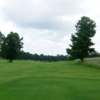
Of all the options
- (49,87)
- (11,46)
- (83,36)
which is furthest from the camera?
(11,46)

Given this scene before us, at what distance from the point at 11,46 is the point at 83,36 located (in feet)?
87.6

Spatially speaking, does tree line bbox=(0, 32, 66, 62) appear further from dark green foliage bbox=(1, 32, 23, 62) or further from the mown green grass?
the mown green grass

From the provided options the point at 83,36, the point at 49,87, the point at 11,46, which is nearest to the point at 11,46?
the point at 11,46

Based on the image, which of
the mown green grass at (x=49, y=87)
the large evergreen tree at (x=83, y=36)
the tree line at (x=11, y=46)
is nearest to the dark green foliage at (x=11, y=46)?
the tree line at (x=11, y=46)

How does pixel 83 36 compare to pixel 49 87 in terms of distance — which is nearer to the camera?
pixel 49 87

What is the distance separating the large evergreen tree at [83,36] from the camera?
2969 centimetres

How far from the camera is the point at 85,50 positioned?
30.0 m

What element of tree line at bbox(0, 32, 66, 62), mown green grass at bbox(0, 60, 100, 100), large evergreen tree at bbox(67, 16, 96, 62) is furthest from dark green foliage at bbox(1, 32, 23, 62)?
mown green grass at bbox(0, 60, 100, 100)

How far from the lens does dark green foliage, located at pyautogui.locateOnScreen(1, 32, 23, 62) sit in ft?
148

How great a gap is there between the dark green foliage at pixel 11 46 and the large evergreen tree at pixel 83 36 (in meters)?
22.0

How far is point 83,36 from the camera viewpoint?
96.3 feet

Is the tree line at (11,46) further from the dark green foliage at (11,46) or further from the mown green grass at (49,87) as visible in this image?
the mown green grass at (49,87)

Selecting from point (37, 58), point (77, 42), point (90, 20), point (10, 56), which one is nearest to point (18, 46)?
point (10, 56)

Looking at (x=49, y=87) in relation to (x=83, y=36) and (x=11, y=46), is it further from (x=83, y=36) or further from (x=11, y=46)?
(x=11, y=46)
